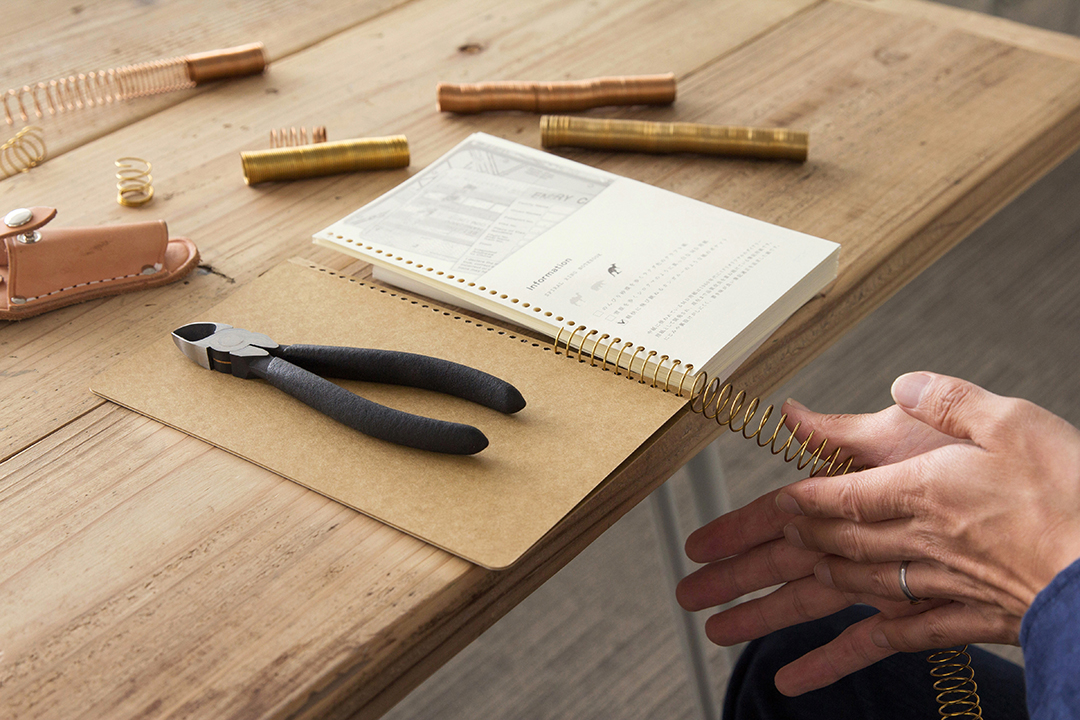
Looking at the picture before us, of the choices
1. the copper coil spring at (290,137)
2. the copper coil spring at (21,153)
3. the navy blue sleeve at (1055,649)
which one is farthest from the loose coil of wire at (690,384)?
the copper coil spring at (21,153)

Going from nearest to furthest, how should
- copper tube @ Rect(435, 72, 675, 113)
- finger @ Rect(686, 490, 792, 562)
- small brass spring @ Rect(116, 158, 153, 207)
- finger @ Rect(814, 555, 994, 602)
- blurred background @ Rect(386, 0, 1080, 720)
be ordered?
finger @ Rect(814, 555, 994, 602), finger @ Rect(686, 490, 792, 562), small brass spring @ Rect(116, 158, 153, 207), copper tube @ Rect(435, 72, 675, 113), blurred background @ Rect(386, 0, 1080, 720)

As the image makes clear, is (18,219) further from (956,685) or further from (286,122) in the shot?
(956,685)

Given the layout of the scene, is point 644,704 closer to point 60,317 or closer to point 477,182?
point 477,182

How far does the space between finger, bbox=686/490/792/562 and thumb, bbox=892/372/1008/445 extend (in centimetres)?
11

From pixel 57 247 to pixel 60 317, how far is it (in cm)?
5

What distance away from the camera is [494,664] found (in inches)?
56.8

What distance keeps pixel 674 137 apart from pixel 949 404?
356 mm

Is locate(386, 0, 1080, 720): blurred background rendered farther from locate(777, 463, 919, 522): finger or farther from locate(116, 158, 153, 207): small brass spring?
locate(116, 158, 153, 207): small brass spring

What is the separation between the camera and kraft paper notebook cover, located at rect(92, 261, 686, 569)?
0.52 metres

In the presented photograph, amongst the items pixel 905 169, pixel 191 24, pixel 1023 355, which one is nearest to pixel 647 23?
pixel 905 169

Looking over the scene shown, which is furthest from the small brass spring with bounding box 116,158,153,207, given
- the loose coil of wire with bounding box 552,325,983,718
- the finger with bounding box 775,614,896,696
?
the finger with bounding box 775,614,896,696

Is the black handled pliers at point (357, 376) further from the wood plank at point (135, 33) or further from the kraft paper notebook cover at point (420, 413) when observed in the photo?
the wood plank at point (135, 33)

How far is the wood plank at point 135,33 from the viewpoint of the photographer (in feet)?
3.14

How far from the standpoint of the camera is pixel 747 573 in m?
0.71
